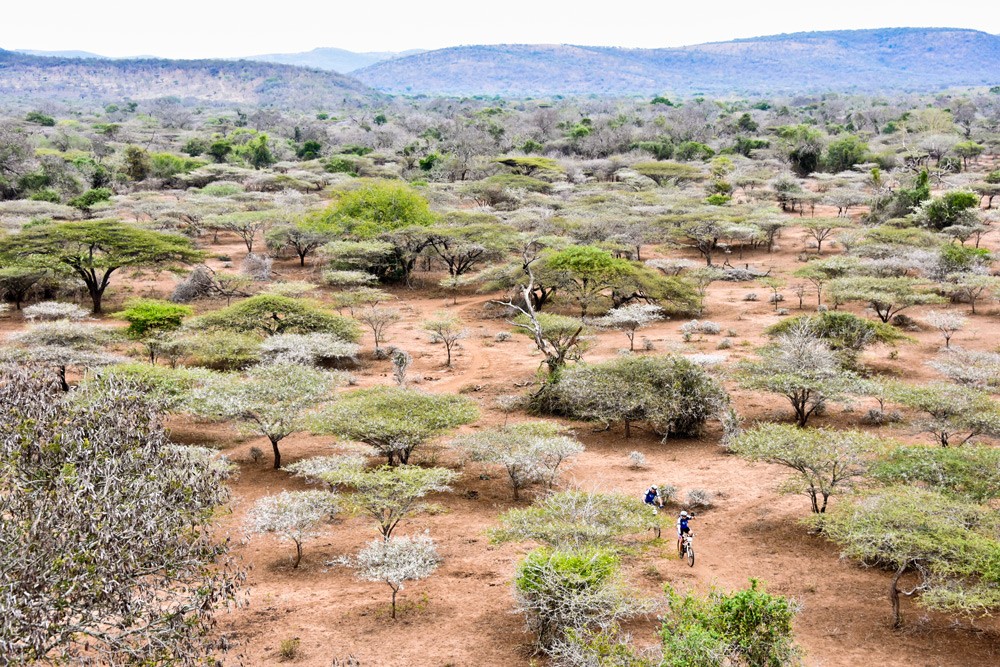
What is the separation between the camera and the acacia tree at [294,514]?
14023mm

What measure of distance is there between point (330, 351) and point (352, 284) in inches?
652

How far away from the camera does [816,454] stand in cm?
1526

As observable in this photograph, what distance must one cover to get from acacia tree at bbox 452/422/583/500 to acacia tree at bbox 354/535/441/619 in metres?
4.20

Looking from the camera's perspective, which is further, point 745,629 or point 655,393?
point 655,393

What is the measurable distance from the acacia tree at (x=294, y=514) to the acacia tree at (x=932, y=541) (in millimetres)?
9327

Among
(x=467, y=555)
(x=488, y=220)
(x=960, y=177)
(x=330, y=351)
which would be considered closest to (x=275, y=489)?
(x=467, y=555)

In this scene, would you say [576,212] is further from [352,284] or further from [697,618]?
[697,618]

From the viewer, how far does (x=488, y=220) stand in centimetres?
4541

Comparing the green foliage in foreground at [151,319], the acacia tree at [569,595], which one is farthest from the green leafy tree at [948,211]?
the acacia tree at [569,595]

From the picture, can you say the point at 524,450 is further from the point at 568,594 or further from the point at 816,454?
the point at 816,454

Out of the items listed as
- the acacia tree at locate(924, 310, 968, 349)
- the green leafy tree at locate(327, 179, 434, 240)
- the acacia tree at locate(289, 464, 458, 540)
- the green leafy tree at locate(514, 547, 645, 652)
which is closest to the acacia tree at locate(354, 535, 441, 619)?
the acacia tree at locate(289, 464, 458, 540)

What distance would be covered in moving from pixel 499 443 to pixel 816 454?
22.4 feet

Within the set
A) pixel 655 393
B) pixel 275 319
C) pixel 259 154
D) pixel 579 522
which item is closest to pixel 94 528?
pixel 579 522

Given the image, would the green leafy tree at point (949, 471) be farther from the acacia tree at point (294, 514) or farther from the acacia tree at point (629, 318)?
the acacia tree at point (629, 318)
